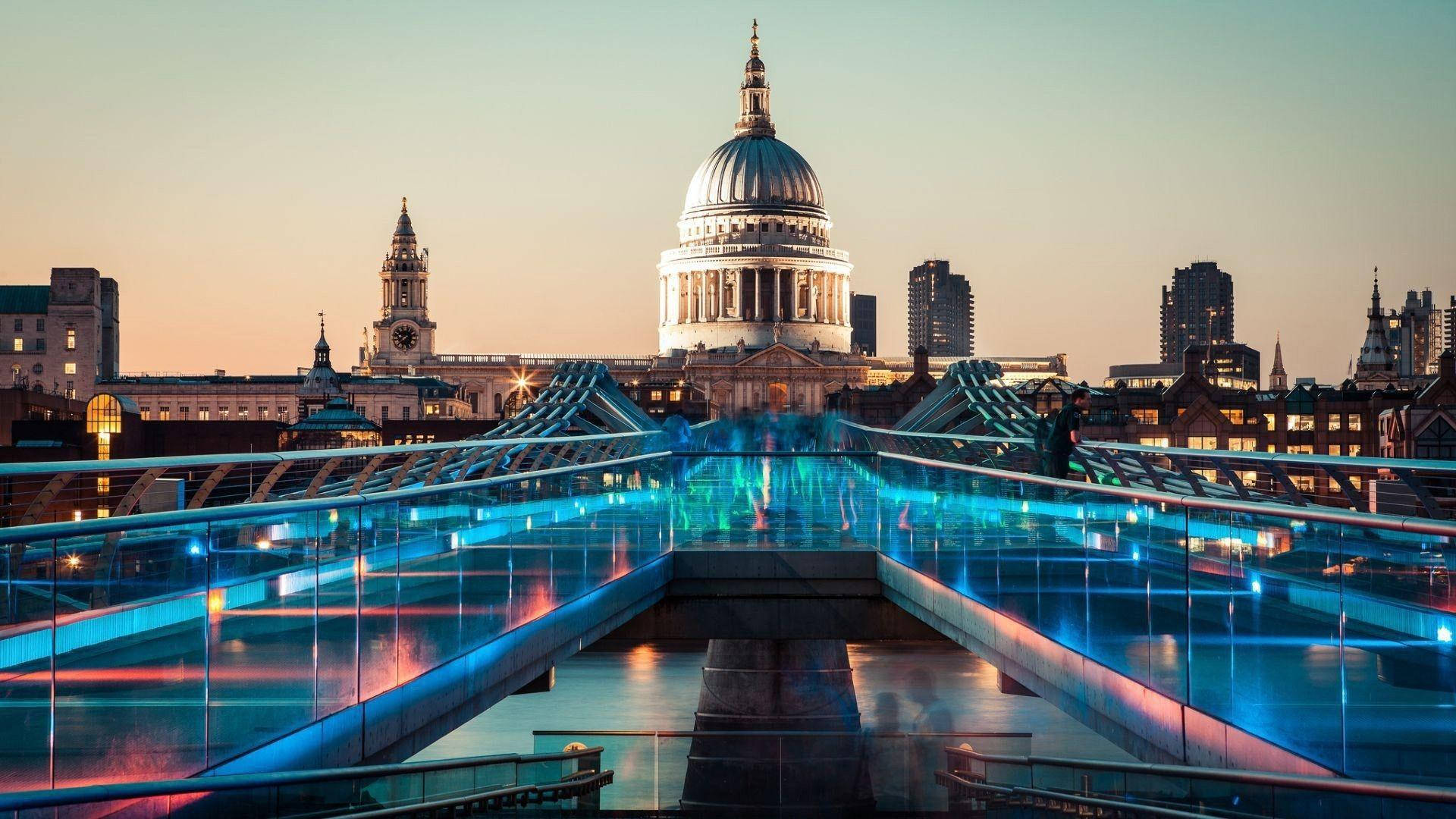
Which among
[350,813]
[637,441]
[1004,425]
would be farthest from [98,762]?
[1004,425]

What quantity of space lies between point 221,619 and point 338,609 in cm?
149

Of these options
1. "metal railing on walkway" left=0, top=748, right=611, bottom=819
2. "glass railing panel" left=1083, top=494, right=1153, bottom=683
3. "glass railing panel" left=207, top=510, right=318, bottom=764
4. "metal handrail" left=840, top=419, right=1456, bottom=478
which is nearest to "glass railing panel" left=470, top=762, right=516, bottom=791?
"metal railing on walkway" left=0, top=748, right=611, bottom=819

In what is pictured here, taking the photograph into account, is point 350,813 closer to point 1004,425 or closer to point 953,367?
point 1004,425

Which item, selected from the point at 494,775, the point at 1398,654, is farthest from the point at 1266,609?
the point at 494,775

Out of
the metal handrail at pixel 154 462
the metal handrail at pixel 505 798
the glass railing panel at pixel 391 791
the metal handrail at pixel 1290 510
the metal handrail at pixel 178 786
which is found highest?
the metal handrail at pixel 154 462

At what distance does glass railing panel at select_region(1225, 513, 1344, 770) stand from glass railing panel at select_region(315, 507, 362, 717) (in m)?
5.04

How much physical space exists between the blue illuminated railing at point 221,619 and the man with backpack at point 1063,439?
8152 millimetres

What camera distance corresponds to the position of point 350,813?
8734 mm

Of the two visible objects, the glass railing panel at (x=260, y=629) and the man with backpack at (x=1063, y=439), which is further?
the man with backpack at (x=1063, y=439)

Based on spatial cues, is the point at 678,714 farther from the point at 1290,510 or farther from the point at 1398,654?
the point at 1398,654

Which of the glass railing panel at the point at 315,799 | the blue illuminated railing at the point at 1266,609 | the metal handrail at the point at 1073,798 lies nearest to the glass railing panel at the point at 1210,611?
the blue illuminated railing at the point at 1266,609

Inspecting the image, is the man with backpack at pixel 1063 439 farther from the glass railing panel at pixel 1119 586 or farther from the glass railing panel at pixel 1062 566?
the glass railing panel at pixel 1119 586

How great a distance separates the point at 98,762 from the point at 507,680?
21.8 ft

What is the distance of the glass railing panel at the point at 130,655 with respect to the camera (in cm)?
756
